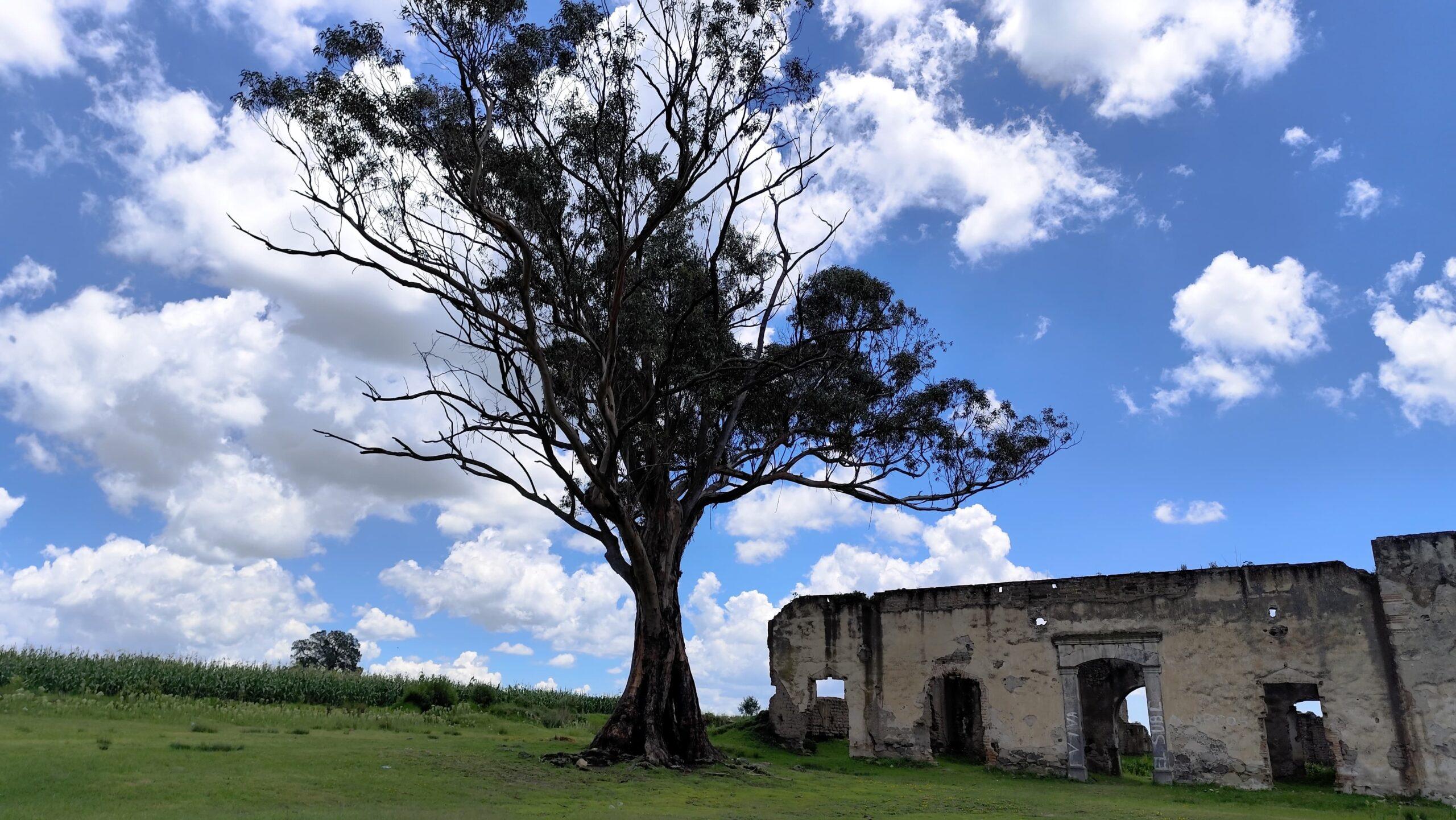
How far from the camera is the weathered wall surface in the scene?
1630 cm

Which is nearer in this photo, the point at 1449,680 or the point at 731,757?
the point at 1449,680

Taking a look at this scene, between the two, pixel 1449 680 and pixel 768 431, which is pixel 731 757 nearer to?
pixel 768 431

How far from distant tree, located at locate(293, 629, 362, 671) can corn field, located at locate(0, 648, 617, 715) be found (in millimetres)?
23888

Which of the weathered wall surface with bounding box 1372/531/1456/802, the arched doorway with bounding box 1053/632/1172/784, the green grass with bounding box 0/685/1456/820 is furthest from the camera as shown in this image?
the arched doorway with bounding box 1053/632/1172/784

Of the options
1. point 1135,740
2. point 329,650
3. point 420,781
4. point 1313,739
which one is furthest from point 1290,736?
point 329,650

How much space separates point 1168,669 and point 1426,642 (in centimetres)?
448

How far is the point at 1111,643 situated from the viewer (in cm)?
1962

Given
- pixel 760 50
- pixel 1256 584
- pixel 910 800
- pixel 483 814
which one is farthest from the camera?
pixel 1256 584

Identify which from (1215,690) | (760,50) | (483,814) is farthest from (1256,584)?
(483,814)

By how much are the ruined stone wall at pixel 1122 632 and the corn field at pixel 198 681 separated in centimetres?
926

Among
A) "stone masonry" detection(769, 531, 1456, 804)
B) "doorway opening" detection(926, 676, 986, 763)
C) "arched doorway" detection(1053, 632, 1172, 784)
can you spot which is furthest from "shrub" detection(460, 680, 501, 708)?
"arched doorway" detection(1053, 632, 1172, 784)

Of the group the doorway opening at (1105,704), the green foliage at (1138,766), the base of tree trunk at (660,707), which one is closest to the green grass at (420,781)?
the base of tree trunk at (660,707)

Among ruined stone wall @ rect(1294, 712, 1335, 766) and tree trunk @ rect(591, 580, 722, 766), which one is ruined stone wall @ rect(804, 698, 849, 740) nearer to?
tree trunk @ rect(591, 580, 722, 766)

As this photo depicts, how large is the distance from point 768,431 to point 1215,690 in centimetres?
1068
